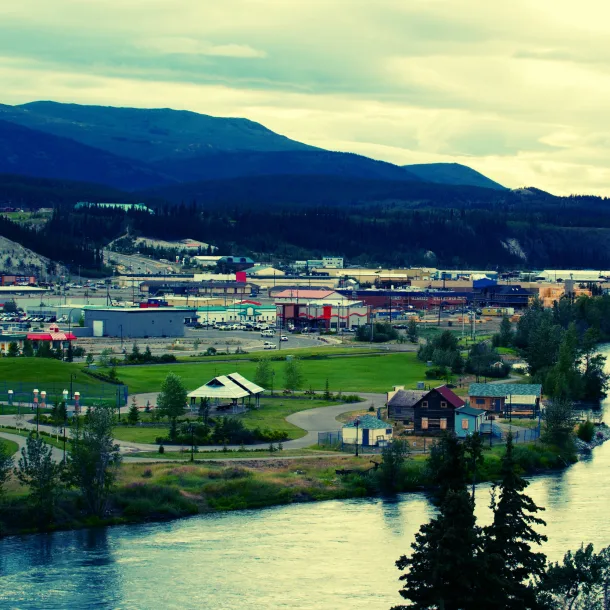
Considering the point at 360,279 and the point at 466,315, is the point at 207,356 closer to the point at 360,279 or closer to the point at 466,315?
the point at 466,315

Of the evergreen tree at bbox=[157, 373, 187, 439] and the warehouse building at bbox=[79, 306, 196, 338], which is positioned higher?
the warehouse building at bbox=[79, 306, 196, 338]

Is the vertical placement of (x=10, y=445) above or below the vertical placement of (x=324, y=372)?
below

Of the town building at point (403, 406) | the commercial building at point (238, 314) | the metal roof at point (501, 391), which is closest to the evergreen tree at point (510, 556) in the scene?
the town building at point (403, 406)

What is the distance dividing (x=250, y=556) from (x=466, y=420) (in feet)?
55.6

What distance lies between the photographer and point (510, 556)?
24.7 metres

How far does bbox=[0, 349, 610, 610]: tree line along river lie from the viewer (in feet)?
95.8

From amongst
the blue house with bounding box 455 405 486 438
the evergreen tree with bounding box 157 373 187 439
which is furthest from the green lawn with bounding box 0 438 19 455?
the blue house with bounding box 455 405 486 438

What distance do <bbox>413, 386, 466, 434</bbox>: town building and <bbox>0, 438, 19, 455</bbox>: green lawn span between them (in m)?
13.9

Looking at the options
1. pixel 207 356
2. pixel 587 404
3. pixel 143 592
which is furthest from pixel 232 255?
pixel 143 592

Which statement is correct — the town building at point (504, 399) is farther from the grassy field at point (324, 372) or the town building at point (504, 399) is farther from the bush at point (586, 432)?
the grassy field at point (324, 372)

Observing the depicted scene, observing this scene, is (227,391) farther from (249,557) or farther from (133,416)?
(249,557)

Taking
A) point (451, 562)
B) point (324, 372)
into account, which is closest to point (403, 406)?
point (324, 372)

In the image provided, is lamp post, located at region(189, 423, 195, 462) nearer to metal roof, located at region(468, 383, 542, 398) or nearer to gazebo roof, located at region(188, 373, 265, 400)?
gazebo roof, located at region(188, 373, 265, 400)

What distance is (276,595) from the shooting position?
2945 cm
